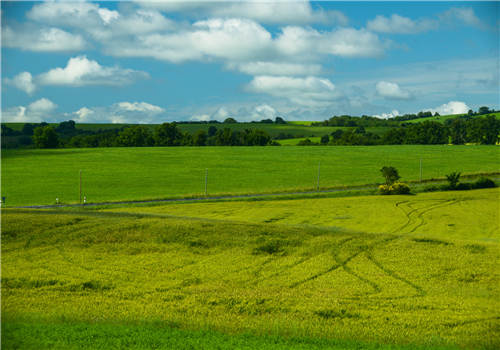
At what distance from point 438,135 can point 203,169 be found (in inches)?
3026

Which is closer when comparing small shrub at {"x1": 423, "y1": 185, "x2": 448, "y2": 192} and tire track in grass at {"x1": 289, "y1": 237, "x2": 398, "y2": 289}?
tire track in grass at {"x1": 289, "y1": 237, "x2": 398, "y2": 289}

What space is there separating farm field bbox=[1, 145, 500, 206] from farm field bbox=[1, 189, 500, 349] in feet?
105

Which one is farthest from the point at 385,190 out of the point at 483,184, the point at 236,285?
the point at 236,285

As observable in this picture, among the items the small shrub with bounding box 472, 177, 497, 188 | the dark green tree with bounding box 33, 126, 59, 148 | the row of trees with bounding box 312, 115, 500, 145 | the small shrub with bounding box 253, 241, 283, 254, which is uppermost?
the row of trees with bounding box 312, 115, 500, 145

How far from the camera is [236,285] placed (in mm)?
14148

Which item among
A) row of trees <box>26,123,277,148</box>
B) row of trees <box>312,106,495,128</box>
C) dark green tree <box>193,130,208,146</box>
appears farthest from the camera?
row of trees <box>312,106,495,128</box>

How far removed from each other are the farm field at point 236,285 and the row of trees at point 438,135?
11132cm

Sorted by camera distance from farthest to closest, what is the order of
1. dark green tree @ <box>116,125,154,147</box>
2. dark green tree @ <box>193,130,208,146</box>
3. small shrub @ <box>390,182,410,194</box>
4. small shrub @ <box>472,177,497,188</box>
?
1. dark green tree @ <box>193,130,208,146</box>
2. dark green tree @ <box>116,125,154,147</box>
3. small shrub @ <box>472,177,497,188</box>
4. small shrub @ <box>390,182,410,194</box>

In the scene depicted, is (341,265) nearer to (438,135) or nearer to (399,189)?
(399,189)

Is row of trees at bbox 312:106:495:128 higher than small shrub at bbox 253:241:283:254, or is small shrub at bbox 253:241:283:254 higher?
row of trees at bbox 312:106:495:128

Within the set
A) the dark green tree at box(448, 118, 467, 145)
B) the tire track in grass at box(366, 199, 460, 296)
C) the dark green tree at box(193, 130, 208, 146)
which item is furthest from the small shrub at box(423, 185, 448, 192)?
the dark green tree at box(193, 130, 208, 146)

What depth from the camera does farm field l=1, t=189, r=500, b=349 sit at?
10.7m

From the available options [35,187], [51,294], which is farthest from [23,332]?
[35,187]

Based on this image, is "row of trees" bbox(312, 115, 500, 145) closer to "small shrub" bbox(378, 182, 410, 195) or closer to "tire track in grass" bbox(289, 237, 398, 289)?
"small shrub" bbox(378, 182, 410, 195)
